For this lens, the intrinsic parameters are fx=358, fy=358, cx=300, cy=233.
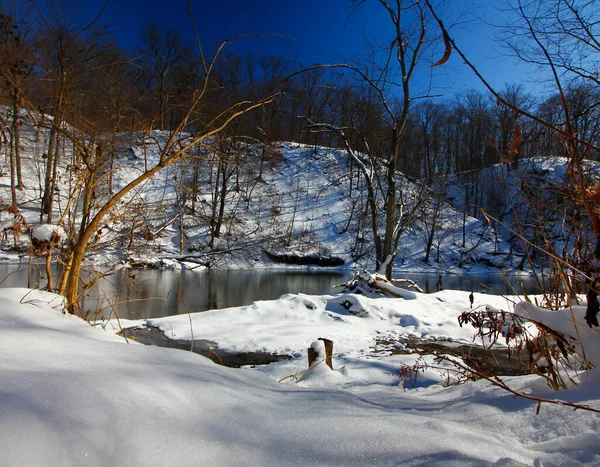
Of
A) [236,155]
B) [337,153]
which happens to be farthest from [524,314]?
[337,153]

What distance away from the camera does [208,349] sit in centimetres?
506

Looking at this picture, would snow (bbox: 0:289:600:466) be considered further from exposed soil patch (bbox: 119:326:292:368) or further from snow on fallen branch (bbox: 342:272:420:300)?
snow on fallen branch (bbox: 342:272:420:300)

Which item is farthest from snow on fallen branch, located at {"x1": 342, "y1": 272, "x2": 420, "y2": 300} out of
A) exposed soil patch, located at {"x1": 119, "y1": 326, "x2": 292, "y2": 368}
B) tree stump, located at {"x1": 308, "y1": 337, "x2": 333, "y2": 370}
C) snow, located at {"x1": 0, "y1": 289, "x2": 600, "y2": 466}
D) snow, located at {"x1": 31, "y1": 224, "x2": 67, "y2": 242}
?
snow, located at {"x1": 31, "y1": 224, "x2": 67, "y2": 242}

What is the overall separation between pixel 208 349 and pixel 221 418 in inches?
177

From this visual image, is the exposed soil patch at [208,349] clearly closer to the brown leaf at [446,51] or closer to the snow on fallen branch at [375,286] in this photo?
the snow on fallen branch at [375,286]

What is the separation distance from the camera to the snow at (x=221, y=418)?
0.68 m

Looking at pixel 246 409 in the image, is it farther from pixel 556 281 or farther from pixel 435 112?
pixel 435 112

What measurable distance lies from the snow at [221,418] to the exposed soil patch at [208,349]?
3460mm

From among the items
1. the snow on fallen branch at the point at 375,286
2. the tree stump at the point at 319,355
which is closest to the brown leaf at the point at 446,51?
the tree stump at the point at 319,355

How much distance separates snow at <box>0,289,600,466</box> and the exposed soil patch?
3.46 metres

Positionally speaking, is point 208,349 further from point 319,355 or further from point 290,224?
point 290,224

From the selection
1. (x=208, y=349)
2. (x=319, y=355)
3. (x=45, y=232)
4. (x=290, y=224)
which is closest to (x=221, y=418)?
(x=45, y=232)

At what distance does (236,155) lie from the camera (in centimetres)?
254

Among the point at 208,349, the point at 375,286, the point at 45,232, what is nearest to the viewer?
the point at 45,232
